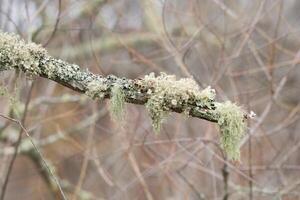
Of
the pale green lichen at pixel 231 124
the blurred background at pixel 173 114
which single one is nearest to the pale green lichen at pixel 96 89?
the pale green lichen at pixel 231 124

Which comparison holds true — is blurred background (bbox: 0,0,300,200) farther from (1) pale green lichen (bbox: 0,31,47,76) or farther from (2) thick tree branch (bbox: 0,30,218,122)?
(1) pale green lichen (bbox: 0,31,47,76)

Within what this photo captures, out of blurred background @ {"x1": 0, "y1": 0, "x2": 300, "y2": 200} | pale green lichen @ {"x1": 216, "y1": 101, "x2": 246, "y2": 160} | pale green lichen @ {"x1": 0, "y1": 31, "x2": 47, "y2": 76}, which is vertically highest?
blurred background @ {"x1": 0, "y1": 0, "x2": 300, "y2": 200}

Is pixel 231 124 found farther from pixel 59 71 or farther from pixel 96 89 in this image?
pixel 59 71

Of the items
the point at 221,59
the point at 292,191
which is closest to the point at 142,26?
the point at 221,59

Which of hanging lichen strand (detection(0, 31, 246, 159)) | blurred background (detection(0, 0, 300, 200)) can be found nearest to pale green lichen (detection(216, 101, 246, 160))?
hanging lichen strand (detection(0, 31, 246, 159))

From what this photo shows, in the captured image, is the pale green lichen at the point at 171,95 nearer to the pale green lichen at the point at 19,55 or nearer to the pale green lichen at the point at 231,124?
the pale green lichen at the point at 231,124

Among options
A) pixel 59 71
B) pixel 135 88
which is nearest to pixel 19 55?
pixel 59 71

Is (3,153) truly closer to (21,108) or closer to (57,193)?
(21,108)
